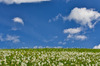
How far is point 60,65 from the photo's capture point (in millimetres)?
11008

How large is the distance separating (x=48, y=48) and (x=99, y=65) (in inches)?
597

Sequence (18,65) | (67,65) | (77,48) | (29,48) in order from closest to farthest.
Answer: (18,65)
(67,65)
(29,48)
(77,48)

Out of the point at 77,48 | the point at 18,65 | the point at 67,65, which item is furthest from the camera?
the point at 77,48

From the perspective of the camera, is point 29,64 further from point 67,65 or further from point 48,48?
point 48,48

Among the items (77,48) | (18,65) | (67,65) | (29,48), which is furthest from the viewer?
(77,48)

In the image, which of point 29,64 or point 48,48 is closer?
point 29,64

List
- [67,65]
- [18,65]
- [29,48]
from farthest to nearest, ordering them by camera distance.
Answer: [29,48] → [67,65] → [18,65]

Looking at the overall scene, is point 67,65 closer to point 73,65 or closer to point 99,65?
point 73,65

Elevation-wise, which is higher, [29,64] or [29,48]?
[29,48]

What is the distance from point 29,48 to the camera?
2669 cm

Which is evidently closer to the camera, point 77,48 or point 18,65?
point 18,65

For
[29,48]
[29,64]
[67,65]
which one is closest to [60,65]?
Answer: [67,65]

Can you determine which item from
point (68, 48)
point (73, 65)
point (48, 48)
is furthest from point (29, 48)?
point (73, 65)

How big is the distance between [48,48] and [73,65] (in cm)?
1506
